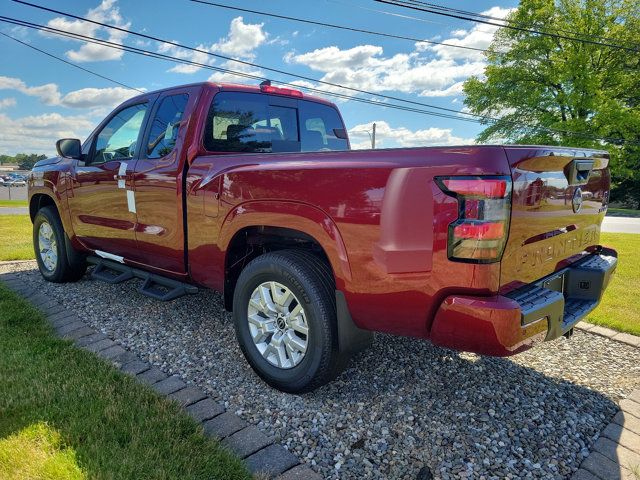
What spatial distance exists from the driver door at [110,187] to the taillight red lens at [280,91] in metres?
1.02

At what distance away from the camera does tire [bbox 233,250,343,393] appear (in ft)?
8.11

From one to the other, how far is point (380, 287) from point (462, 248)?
475 mm

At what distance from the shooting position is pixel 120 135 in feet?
13.2

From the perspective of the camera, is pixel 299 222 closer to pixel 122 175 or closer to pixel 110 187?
pixel 122 175

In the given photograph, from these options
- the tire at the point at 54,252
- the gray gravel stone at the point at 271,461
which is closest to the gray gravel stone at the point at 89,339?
the tire at the point at 54,252

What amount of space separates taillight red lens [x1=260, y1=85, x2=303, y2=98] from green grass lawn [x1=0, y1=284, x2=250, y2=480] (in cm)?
240

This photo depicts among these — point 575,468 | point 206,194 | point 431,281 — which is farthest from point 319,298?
point 575,468

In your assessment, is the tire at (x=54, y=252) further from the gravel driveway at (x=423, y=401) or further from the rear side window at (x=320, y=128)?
the rear side window at (x=320, y=128)

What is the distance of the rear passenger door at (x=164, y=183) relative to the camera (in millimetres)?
3230

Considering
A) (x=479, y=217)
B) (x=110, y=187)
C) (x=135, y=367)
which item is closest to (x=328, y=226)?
(x=479, y=217)

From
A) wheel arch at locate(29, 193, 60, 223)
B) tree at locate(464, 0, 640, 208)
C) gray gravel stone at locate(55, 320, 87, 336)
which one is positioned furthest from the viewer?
tree at locate(464, 0, 640, 208)

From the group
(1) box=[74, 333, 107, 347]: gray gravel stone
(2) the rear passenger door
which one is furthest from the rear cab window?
(1) box=[74, 333, 107, 347]: gray gravel stone

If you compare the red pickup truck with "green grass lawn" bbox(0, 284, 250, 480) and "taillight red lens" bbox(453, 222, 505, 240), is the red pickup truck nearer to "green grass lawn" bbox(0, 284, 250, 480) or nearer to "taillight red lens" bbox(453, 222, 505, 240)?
"taillight red lens" bbox(453, 222, 505, 240)

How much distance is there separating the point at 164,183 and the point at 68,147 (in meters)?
1.58
